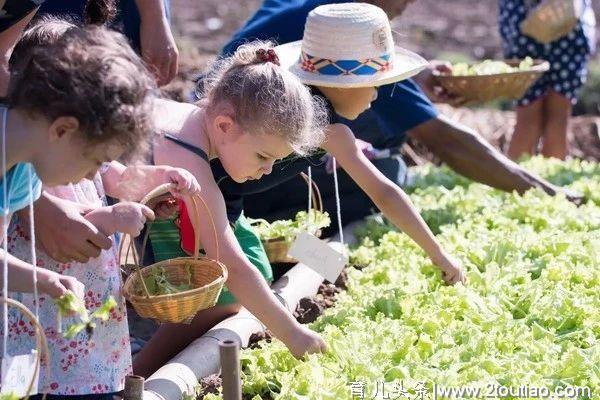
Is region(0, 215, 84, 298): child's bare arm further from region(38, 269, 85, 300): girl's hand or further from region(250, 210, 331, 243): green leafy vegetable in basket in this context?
region(250, 210, 331, 243): green leafy vegetable in basket

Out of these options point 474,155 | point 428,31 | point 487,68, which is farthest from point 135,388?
point 428,31

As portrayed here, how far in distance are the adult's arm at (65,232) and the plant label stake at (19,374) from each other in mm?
436

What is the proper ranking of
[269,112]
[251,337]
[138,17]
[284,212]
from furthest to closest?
[284,212], [138,17], [251,337], [269,112]

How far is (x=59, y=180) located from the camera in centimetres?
258

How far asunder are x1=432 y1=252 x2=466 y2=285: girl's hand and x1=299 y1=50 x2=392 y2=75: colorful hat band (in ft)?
2.56

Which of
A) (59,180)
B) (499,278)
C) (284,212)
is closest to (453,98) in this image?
(284,212)

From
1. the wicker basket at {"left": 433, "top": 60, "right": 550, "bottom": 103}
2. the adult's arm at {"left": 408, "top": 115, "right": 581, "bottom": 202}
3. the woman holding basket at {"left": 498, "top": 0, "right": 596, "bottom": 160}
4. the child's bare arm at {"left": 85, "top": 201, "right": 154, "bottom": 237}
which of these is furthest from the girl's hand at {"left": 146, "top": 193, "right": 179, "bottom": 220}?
the woman holding basket at {"left": 498, "top": 0, "right": 596, "bottom": 160}

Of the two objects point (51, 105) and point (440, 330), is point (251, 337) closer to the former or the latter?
point (440, 330)

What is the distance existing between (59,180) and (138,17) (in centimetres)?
205

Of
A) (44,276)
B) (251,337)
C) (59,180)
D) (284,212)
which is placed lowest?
(284,212)

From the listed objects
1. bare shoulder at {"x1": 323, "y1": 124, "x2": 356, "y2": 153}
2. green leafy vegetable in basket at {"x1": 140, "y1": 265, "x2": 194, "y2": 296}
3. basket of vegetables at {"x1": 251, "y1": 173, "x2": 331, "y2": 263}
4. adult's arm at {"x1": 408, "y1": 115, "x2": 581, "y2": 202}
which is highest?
green leafy vegetable in basket at {"x1": 140, "y1": 265, "x2": 194, "y2": 296}

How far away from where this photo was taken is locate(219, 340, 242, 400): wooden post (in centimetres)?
273

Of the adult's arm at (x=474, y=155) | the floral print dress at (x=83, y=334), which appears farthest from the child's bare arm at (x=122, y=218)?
the adult's arm at (x=474, y=155)

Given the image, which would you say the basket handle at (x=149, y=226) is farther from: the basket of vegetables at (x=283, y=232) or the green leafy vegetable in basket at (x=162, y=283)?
the basket of vegetables at (x=283, y=232)
